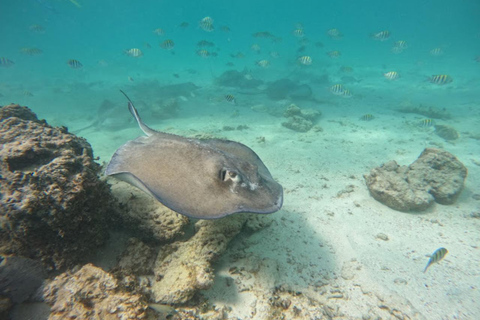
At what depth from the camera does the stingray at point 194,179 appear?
7.04 ft

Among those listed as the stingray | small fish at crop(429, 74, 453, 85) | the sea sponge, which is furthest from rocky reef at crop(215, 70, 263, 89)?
the stingray

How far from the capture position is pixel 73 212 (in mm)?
2094

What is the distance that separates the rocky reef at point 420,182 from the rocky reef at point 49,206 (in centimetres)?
554

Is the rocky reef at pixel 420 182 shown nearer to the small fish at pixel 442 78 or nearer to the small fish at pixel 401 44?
the small fish at pixel 442 78

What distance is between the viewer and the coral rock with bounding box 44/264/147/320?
5.69 ft

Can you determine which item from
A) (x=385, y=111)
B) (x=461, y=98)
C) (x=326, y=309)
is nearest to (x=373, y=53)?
(x=461, y=98)

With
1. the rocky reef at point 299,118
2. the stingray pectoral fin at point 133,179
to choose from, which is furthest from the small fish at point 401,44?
the stingray pectoral fin at point 133,179

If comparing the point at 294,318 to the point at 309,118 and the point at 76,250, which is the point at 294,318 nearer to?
the point at 76,250

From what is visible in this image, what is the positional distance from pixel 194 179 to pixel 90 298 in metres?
1.39

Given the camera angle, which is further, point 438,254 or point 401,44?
point 401,44

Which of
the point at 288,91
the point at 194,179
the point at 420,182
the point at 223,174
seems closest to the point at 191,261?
the point at 194,179

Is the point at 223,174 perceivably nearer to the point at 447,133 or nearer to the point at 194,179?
the point at 194,179

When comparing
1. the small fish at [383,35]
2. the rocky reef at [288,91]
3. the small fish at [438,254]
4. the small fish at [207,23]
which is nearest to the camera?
the small fish at [438,254]

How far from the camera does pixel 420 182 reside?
5113 mm
